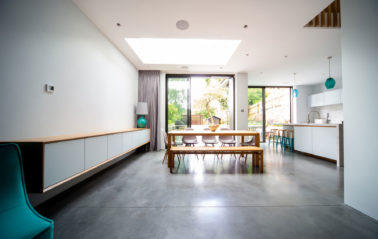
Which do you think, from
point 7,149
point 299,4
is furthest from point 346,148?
point 7,149

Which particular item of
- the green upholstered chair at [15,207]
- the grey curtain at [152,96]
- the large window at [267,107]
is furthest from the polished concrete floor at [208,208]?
the large window at [267,107]

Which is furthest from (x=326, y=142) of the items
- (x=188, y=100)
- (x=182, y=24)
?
(x=182, y=24)

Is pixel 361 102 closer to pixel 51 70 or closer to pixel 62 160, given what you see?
pixel 62 160

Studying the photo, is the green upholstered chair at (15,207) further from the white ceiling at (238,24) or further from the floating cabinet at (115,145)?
the white ceiling at (238,24)

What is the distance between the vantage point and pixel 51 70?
1861 mm

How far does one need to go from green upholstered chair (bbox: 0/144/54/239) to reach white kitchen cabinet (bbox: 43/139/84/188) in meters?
0.52

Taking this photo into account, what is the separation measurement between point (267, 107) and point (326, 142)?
11.5ft

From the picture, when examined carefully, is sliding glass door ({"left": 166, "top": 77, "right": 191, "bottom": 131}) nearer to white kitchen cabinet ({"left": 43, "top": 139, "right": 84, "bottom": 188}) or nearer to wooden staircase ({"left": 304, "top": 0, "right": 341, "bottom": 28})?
wooden staircase ({"left": 304, "top": 0, "right": 341, "bottom": 28})

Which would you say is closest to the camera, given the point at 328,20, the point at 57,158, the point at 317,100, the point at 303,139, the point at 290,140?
the point at 57,158

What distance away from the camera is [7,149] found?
88 cm

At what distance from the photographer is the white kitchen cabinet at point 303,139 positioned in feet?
13.9

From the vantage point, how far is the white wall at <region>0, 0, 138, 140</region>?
1.43 m

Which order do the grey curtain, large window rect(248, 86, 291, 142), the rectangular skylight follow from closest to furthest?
the rectangular skylight < the grey curtain < large window rect(248, 86, 291, 142)

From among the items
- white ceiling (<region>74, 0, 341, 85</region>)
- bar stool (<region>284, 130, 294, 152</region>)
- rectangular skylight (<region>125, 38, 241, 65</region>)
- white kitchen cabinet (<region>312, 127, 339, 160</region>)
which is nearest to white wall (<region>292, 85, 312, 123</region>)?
bar stool (<region>284, 130, 294, 152</region>)
